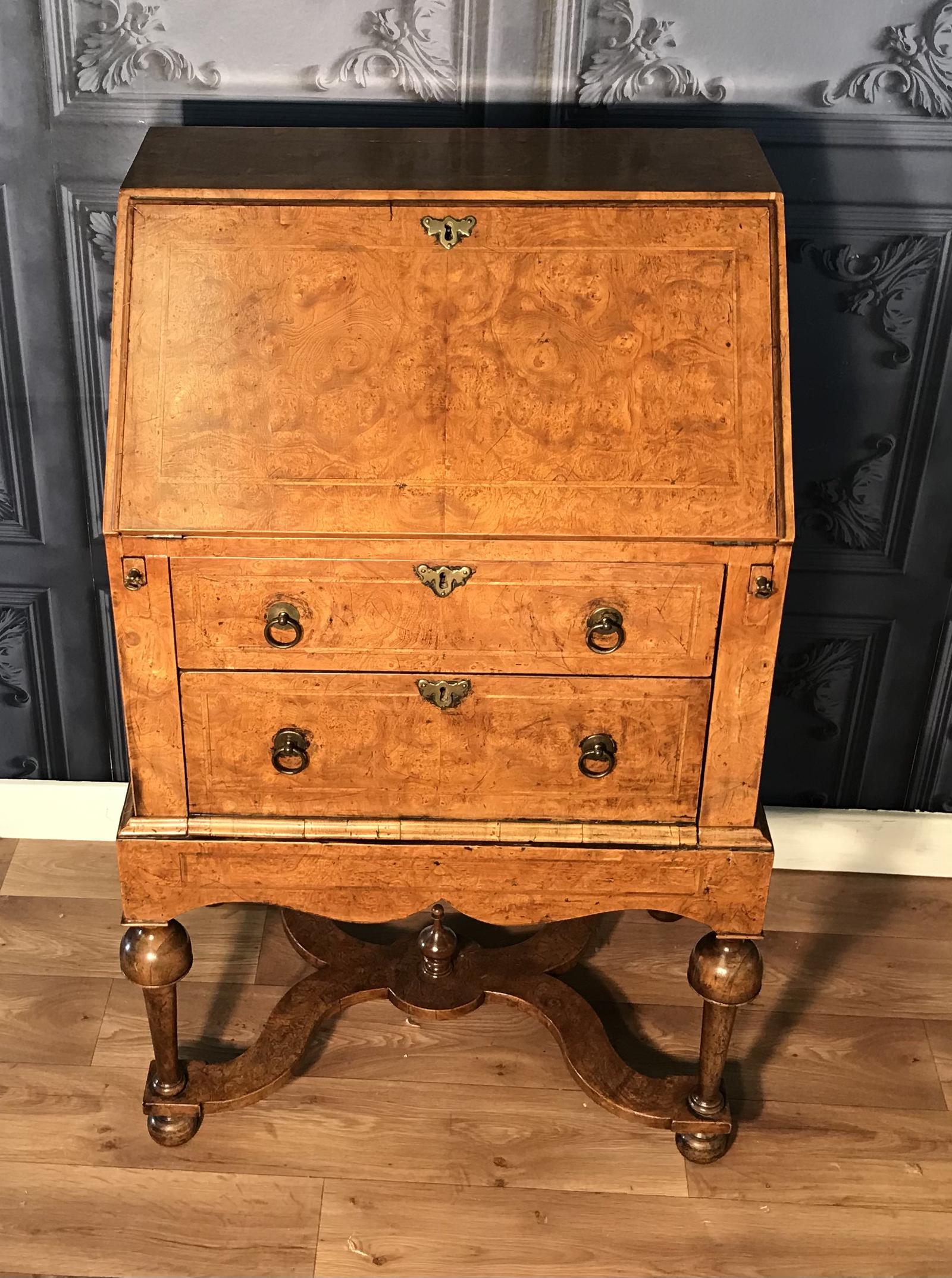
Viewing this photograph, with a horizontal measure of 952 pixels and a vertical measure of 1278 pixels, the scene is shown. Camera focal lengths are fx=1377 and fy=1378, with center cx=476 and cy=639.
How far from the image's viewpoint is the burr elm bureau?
1964 mm

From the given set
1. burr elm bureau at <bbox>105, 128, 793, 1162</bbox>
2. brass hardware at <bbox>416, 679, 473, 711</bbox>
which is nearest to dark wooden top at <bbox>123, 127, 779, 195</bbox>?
burr elm bureau at <bbox>105, 128, 793, 1162</bbox>

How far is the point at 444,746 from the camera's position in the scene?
84.7 inches

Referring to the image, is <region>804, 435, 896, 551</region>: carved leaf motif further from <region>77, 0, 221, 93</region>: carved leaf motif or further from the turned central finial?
<region>77, 0, 221, 93</region>: carved leaf motif

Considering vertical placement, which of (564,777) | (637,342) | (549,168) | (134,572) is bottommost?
(564,777)

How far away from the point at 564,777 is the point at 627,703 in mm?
166

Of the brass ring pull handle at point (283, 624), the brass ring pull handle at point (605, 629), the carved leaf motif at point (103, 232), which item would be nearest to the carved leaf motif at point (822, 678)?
the brass ring pull handle at point (605, 629)

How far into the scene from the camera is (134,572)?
6.51 ft

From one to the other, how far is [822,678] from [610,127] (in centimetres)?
123

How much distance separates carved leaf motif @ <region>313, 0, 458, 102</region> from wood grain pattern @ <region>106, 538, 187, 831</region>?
996 millimetres

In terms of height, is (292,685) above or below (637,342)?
below

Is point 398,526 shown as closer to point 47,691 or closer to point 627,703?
point 627,703

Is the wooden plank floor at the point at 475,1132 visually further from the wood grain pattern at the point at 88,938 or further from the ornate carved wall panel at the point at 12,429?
the ornate carved wall panel at the point at 12,429

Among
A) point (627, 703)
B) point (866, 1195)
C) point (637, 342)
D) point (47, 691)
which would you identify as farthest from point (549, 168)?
point (866, 1195)

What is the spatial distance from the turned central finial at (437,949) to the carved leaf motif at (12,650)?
103 cm
